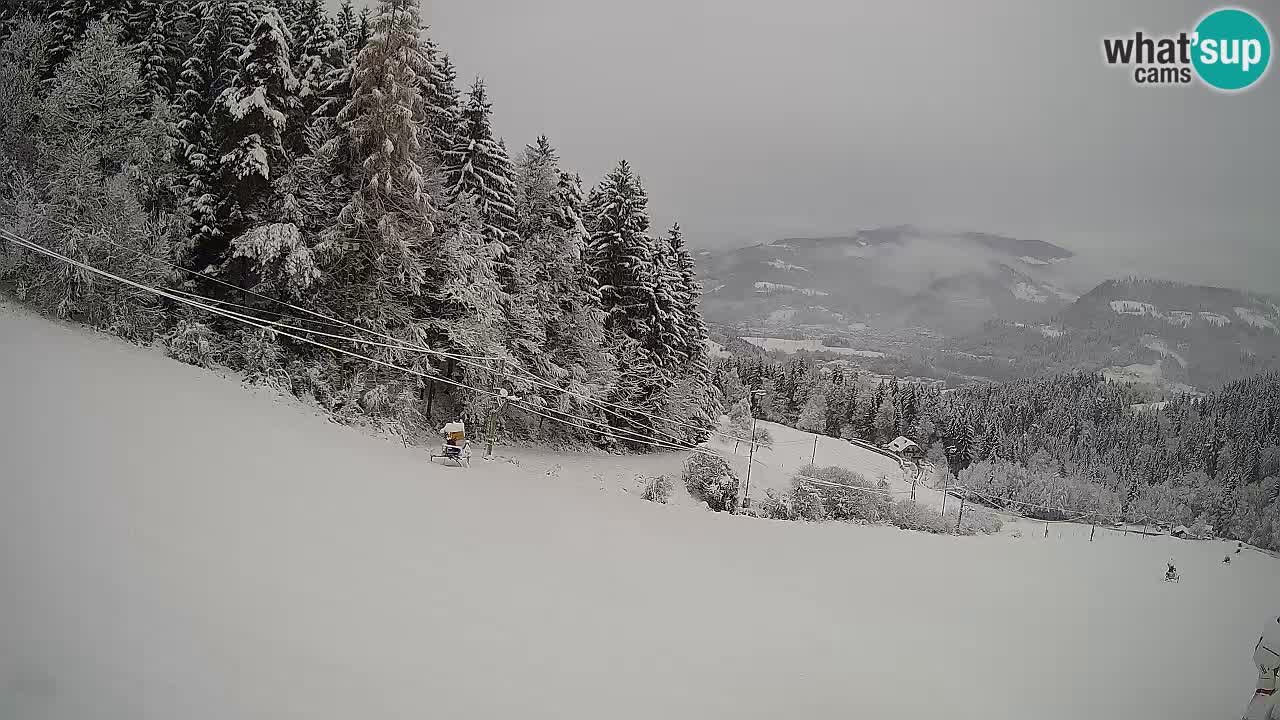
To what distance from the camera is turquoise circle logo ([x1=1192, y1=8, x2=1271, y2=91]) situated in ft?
24.7

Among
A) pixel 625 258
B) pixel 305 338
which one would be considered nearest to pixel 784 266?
pixel 625 258

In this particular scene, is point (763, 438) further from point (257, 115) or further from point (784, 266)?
point (257, 115)

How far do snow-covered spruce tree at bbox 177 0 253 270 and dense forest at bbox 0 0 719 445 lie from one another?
4cm

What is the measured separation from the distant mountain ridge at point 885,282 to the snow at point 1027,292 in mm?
39

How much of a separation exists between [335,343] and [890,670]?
1037 centimetres

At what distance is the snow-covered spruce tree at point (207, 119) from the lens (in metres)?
11.2

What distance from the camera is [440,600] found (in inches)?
150

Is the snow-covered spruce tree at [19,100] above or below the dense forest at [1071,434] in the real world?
above

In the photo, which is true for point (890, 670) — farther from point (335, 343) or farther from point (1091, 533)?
point (1091, 533)

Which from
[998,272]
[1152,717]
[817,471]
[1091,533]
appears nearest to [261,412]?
[1152,717]

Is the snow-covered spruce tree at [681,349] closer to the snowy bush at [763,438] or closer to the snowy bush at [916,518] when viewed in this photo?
the snowy bush at [763,438]

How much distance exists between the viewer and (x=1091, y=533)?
15844 millimetres

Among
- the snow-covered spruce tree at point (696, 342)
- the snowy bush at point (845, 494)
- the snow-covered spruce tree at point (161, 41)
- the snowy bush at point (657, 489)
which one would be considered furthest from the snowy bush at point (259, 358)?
the snowy bush at point (845, 494)

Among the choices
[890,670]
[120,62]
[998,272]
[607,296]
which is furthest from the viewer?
[998,272]
